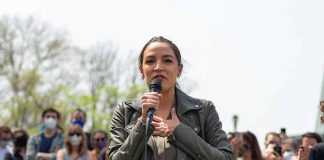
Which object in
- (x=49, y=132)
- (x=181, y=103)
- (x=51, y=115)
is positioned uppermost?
(x=181, y=103)

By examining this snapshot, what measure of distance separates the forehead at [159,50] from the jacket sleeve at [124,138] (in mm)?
412

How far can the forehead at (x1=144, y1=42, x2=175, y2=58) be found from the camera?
614 centimetres

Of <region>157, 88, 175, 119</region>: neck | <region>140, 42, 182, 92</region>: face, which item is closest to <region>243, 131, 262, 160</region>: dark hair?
<region>157, 88, 175, 119</region>: neck

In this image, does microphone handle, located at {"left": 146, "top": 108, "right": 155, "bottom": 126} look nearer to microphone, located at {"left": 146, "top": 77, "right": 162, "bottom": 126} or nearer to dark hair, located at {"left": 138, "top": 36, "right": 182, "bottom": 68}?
microphone, located at {"left": 146, "top": 77, "right": 162, "bottom": 126}

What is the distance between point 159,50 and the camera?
614 centimetres

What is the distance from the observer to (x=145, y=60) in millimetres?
6160

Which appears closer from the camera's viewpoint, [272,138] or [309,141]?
[309,141]

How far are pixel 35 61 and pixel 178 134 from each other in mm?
49360

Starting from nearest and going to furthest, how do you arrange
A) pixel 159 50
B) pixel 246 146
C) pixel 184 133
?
pixel 184 133
pixel 159 50
pixel 246 146

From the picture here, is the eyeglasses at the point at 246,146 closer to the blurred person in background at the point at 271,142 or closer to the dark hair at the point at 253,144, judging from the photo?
the dark hair at the point at 253,144

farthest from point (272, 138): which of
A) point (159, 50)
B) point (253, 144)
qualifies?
point (159, 50)

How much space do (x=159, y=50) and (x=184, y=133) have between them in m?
0.57

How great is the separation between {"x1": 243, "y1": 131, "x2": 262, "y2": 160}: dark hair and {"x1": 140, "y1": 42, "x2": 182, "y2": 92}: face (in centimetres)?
685

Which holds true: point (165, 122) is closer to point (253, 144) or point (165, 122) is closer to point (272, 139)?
point (253, 144)
